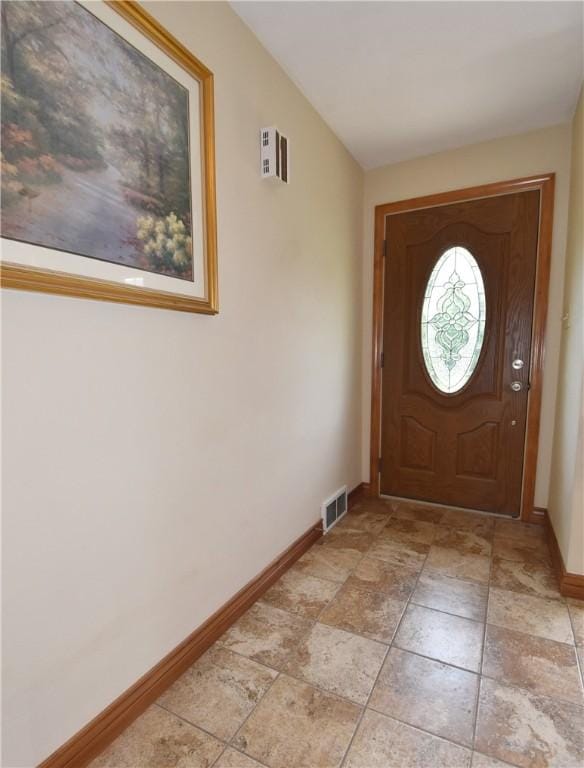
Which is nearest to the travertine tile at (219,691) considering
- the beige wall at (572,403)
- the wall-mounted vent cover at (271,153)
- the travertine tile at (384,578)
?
the travertine tile at (384,578)

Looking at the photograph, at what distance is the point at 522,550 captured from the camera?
224 centimetres

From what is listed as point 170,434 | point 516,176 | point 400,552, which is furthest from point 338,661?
point 516,176

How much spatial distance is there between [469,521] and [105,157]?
2853mm

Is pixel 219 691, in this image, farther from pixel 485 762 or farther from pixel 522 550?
pixel 522 550

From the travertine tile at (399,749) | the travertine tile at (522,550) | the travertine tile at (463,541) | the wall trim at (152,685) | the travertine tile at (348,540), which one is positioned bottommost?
the travertine tile at (348,540)

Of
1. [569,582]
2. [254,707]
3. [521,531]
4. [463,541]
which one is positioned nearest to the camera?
[254,707]

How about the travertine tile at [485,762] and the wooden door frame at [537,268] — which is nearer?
the travertine tile at [485,762]

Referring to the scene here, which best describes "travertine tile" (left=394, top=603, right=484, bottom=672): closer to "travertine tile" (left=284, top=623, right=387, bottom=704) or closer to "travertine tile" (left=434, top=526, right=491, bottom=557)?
"travertine tile" (left=284, top=623, right=387, bottom=704)

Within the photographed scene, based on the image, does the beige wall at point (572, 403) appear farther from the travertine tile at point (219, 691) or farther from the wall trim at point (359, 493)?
Result: the travertine tile at point (219, 691)

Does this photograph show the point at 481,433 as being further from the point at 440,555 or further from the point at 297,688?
the point at 297,688

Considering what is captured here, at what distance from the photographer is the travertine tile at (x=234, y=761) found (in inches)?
42.2

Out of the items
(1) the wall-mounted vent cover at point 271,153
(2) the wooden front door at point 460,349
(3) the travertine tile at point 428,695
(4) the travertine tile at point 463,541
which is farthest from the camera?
(2) the wooden front door at point 460,349

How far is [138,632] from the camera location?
1.24 meters

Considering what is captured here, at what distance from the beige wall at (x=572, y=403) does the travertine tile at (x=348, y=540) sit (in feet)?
3.34
